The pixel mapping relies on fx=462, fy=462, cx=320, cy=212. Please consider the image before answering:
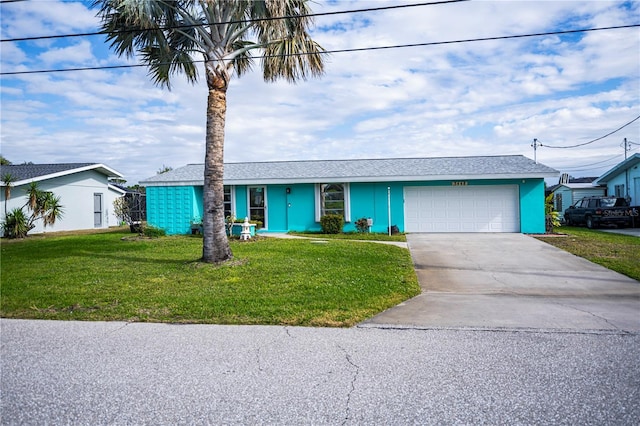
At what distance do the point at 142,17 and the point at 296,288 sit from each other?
6.27m

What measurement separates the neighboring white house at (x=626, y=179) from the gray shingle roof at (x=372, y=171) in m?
8.00

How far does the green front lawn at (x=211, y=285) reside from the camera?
6484 mm

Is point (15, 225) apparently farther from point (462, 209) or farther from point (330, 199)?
point (462, 209)

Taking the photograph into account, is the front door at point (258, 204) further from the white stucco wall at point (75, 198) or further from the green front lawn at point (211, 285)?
the white stucco wall at point (75, 198)

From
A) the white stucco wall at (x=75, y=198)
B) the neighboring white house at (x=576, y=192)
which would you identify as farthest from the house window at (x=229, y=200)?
the neighboring white house at (x=576, y=192)

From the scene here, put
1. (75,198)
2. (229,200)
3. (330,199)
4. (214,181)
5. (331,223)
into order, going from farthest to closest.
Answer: (75,198), (229,200), (330,199), (331,223), (214,181)

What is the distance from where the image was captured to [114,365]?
4.53m

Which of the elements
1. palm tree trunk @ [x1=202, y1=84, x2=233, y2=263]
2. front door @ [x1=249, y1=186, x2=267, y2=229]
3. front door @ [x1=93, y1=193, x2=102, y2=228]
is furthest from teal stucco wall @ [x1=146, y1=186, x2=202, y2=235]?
palm tree trunk @ [x1=202, y1=84, x2=233, y2=263]

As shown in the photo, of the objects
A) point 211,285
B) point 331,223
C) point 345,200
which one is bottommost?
point 211,285

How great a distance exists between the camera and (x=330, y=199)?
64.2 ft

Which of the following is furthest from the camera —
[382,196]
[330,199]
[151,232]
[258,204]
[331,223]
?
[258,204]

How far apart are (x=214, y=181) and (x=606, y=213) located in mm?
19006

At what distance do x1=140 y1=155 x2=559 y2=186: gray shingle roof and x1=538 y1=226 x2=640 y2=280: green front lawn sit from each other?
3174 mm

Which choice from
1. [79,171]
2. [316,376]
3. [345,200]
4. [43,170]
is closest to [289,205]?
[345,200]
